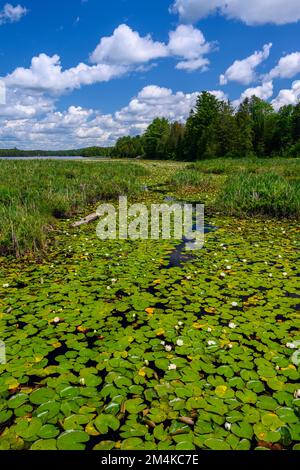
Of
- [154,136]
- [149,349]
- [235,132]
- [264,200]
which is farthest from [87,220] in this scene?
[154,136]

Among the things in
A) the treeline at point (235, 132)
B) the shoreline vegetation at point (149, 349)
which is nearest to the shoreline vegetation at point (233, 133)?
the treeline at point (235, 132)

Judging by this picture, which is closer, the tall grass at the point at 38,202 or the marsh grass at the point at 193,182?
the tall grass at the point at 38,202

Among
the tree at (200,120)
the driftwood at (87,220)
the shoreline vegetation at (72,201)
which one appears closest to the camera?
the shoreline vegetation at (72,201)

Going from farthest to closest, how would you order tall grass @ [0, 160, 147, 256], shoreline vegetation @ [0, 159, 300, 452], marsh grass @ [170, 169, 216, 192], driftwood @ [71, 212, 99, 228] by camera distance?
marsh grass @ [170, 169, 216, 192] → driftwood @ [71, 212, 99, 228] → tall grass @ [0, 160, 147, 256] → shoreline vegetation @ [0, 159, 300, 452]

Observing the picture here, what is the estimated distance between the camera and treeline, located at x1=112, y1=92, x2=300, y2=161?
47.2 meters

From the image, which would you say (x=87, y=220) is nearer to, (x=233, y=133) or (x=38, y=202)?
(x=38, y=202)

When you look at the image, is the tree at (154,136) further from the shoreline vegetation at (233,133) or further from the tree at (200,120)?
the tree at (200,120)

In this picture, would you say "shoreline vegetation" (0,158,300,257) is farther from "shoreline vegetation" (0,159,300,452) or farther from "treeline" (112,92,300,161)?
"treeline" (112,92,300,161)

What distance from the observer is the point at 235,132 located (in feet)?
154

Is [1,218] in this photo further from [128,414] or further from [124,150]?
[124,150]

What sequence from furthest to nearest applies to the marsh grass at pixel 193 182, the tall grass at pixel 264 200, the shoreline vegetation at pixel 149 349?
the marsh grass at pixel 193 182 < the tall grass at pixel 264 200 < the shoreline vegetation at pixel 149 349

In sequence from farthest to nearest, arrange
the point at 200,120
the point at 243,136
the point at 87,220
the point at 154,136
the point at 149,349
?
the point at 154,136 → the point at 200,120 → the point at 243,136 → the point at 87,220 → the point at 149,349

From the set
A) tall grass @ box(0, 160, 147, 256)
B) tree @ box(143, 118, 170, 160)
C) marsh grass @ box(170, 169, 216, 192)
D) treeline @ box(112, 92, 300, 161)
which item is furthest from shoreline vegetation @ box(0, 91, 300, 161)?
tall grass @ box(0, 160, 147, 256)

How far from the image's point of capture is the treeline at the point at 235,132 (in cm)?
4716
